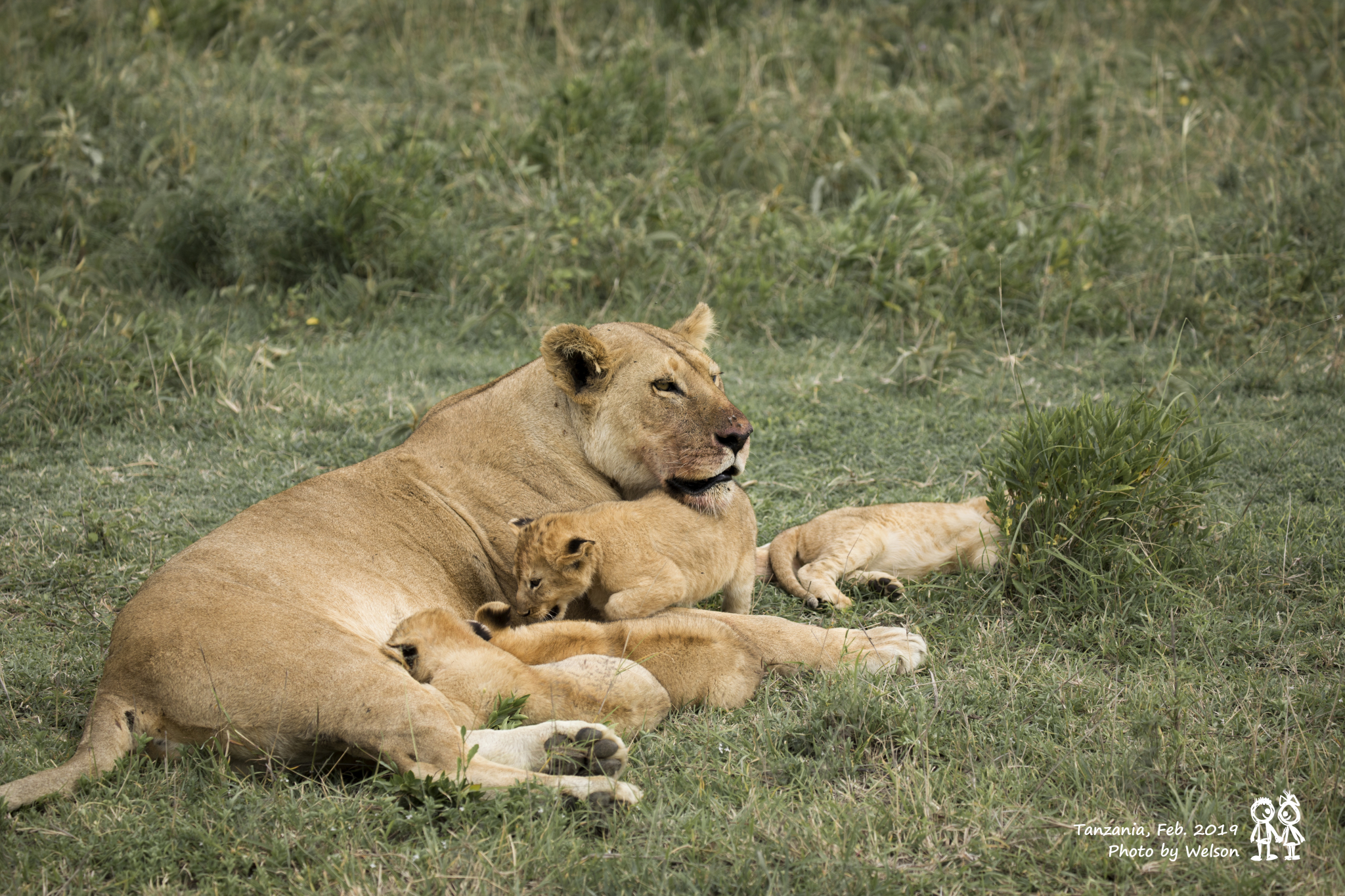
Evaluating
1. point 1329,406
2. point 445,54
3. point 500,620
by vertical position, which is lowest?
point 1329,406

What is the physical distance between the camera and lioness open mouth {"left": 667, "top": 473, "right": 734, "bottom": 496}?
4156 mm

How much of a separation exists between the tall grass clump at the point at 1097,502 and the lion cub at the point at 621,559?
123 cm

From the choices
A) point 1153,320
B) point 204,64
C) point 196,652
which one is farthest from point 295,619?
point 204,64

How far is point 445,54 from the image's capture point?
10.2 meters

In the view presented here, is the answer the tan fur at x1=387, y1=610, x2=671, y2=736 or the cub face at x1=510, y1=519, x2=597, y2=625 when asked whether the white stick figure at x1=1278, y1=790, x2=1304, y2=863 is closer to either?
the tan fur at x1=387, y1=610, x2=671, y2=736

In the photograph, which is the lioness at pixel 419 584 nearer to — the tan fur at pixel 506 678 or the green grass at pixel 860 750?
the tan fur at pixel 506 678

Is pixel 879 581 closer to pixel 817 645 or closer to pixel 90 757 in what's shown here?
pixel 817 645

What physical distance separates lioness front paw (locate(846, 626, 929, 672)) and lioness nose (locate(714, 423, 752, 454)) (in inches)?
30.1

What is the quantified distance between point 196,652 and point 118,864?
56 centimetres

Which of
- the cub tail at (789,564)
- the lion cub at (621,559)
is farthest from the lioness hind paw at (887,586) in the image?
the lion cub at (621,559)

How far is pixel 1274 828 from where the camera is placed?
3000 mm

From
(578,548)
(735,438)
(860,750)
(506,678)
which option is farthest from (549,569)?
(860,750)

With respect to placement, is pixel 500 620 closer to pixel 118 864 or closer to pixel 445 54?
pixel 118 864

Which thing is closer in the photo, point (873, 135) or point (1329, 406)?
point (1329, 406)
